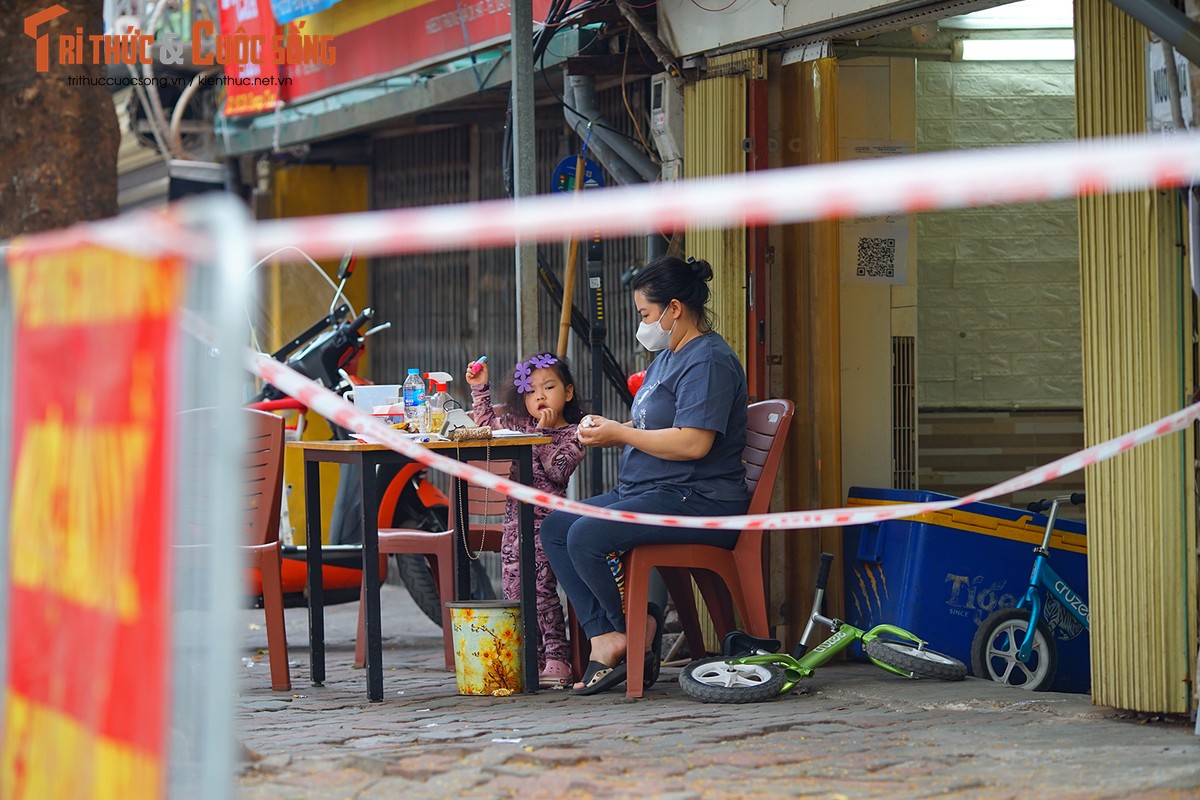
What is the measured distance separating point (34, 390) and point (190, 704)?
756mm

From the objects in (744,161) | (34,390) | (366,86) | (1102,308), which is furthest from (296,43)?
(34,390)

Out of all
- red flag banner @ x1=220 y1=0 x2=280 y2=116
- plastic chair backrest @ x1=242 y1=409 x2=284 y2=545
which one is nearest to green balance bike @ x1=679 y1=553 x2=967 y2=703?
plastic chair backrest @ x1=242 y1=409 x2=284 y2=545

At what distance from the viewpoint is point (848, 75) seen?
6.74m

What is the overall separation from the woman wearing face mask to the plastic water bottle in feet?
2.09

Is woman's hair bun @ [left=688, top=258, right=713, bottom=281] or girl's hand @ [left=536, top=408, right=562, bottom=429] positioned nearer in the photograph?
woman's hair bun @ [left=688, top=258, right=713, bottom=281]

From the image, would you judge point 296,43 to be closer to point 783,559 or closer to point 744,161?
point 744,161

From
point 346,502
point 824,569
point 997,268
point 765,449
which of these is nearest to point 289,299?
point 346,502

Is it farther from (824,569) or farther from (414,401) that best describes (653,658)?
(414,401)

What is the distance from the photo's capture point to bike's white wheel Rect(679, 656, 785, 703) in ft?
17.2

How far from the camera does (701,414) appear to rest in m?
5.47

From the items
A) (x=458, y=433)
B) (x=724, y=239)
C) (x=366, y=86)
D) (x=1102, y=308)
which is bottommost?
(x=458, y=433)

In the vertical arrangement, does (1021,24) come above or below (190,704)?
above

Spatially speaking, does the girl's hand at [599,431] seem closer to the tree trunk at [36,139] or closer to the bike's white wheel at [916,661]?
the bike's white wheel at [916,661]

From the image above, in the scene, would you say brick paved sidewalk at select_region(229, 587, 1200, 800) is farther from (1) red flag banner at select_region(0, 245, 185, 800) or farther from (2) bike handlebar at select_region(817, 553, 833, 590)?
(1) red flag banner at select_region(0, 245, 185, 800)
